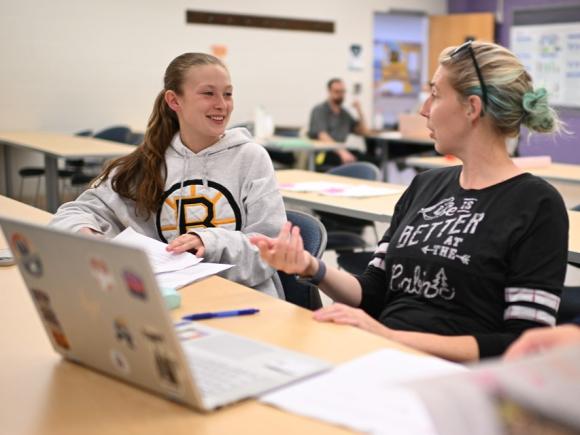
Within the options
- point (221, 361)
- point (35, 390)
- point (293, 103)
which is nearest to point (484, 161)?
point (221, 361)

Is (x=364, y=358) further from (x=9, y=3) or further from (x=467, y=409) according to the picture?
(x=9, y=3)

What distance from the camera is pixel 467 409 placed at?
652 millimetres

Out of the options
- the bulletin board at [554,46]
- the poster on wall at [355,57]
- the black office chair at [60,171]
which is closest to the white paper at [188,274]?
the black office chair at [60,171]

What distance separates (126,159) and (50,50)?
18.5 feet

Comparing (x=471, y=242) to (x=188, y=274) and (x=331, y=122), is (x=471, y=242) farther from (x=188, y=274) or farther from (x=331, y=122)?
(x=331, y=122)

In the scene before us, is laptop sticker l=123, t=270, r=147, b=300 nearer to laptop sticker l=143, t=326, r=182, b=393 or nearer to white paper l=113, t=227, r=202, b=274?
laptop sticker l=143, t=326, r=182, b=393

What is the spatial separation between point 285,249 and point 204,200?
75 centimetres

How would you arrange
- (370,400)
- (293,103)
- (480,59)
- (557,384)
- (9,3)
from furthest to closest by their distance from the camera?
(293,103) → (9,3) → (480,59) → (370,400) → (557,384)

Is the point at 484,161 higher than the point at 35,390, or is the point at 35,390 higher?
the point at 484,161

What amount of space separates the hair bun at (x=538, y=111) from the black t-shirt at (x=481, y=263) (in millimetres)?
Result: 122

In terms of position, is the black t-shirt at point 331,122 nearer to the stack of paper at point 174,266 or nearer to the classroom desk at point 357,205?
the classroom desk at point 357,205

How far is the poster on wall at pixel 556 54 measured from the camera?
888cm

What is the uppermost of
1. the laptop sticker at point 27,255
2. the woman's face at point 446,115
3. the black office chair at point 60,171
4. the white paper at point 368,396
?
the woman's face at point 446,115

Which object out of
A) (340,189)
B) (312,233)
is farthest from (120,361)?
(340,189)
